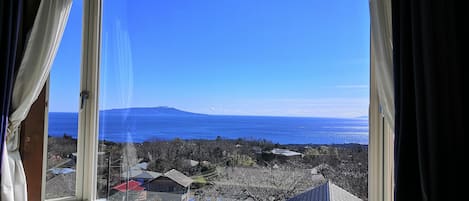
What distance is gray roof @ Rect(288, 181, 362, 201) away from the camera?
81.3 inches

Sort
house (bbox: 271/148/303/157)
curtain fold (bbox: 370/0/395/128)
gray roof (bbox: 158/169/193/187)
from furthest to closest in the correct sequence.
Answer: gray roof (bbox: 158/169/193/187) < house (bbox: 271/148/303/157) < curtain fold (bbox: 370/0/395/128)

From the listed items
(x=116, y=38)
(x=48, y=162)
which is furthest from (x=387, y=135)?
(x=48, y=162)

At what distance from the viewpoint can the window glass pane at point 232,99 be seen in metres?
2.08

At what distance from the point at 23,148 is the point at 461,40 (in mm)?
2275

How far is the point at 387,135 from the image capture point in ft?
6.35

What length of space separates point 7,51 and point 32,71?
0.17 meters

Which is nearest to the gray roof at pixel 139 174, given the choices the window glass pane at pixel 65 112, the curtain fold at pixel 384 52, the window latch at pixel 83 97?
the window glass pane at pixel 65 112

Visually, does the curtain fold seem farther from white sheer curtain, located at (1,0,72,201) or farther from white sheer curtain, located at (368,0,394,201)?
white sheer curtain, located at (1,0,72,201)

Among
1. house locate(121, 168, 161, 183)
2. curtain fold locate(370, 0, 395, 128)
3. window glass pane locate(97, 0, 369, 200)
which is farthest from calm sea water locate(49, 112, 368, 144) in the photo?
curtain fold locate(370, 0, 395, 128)

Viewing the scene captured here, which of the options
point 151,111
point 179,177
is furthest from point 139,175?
point 151,111

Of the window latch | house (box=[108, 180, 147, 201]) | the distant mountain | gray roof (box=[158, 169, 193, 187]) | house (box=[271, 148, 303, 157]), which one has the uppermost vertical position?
the window latch

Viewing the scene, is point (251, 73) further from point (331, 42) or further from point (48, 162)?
point (48, 162)

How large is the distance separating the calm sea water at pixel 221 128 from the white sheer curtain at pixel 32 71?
0.79 feet

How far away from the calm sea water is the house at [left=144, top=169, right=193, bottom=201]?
0.79 ft
